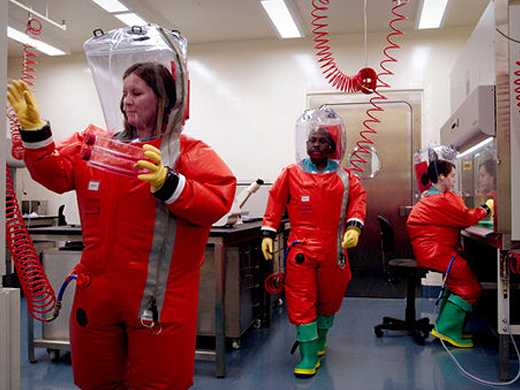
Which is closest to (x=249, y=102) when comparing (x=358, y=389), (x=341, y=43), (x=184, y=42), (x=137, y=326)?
(x=341, y=43)

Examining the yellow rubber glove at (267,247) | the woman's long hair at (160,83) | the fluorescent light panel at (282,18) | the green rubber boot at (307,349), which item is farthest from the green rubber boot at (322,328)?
the fluorescent light panel at (282,18)

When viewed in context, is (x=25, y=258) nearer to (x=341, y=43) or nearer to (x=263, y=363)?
(x=263, y=363)

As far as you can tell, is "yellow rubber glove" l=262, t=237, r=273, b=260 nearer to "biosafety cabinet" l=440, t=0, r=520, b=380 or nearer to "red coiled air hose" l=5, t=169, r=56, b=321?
"biosafety cabinet" l=440, t=0, r=520, b=380

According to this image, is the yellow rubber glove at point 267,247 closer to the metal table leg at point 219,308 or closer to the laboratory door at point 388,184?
the metal table leg at point 219,308

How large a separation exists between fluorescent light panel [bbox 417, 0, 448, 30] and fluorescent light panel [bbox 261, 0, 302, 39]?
123 cm

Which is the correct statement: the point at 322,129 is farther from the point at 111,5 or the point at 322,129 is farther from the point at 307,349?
the point at 111,5

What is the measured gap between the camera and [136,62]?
1450 millimetres

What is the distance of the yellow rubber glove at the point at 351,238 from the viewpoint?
2.85 metres

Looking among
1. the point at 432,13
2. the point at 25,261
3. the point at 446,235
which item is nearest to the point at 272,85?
the point at 432,13

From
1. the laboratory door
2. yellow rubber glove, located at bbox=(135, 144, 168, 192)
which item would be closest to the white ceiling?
the laboratory door

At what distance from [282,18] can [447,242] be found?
2706 millimetres

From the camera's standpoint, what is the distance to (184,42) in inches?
61.9

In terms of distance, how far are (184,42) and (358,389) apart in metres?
2.01

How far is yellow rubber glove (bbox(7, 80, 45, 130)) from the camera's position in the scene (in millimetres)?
1294
